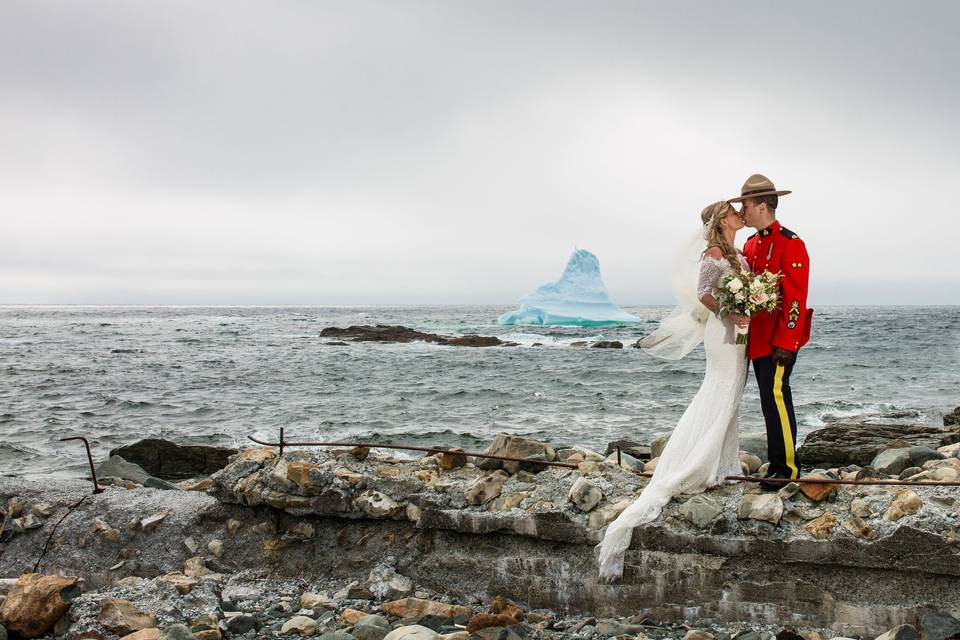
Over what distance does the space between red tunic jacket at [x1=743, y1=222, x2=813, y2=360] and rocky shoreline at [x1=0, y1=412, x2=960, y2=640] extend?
969mm

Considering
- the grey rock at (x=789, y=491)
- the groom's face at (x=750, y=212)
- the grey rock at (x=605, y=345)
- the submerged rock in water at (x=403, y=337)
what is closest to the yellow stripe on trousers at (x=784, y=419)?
the grey rock at (x=789, y=491)

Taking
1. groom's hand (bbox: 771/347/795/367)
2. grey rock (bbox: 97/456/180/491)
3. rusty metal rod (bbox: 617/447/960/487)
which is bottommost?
grey rock (bbox: 97/456/180/491)

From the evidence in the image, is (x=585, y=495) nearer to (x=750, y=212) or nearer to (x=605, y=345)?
(x=750, y=212)

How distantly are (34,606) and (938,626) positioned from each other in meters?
5.50

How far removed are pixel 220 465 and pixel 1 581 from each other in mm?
5516

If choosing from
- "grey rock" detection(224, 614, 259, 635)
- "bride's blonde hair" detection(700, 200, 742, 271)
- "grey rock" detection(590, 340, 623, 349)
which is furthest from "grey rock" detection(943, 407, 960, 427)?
"grey rock" detection(590, 340, 623, 349)

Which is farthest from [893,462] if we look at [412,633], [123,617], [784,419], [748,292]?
[123,617]

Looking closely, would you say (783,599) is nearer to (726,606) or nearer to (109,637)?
(726,606)

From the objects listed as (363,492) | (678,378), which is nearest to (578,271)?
(678,378)

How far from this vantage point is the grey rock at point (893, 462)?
618cm

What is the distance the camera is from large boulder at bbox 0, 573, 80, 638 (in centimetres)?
434

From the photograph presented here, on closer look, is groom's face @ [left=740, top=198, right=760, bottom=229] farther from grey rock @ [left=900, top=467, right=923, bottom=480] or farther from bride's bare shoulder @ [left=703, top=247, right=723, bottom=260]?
grey rock @ [left=900, top=467, right=923, bottom=480]

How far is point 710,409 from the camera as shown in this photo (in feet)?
15.3

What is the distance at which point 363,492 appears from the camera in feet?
17.4
